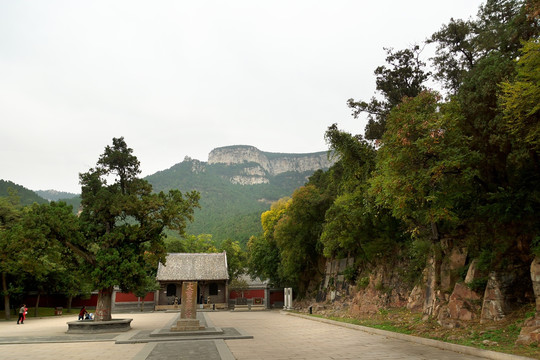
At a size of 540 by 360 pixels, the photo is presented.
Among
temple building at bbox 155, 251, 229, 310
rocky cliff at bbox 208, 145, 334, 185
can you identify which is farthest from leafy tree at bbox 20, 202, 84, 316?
rocky cliff at bbox 208, 145, 334, 185

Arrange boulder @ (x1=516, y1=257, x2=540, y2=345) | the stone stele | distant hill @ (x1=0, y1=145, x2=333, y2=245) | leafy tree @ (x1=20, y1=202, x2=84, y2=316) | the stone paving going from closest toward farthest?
boulder @ (x1=516, y1=257, x2=540, y2=345), the stone paving, leafy tree @ (x1=20, y1=202, x2=84, y2=316), the stone stele, distant hill @ (x1=0, y1=145, x2=333, y2=245)

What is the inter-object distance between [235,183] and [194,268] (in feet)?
311

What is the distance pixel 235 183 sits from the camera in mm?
135500

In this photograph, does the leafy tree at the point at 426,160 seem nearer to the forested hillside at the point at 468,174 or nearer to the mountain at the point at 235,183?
the forested hillside at the point at 468,174

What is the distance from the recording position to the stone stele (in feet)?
51.9

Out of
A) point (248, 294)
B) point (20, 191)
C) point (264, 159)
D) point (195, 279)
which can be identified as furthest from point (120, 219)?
point (264, 159)

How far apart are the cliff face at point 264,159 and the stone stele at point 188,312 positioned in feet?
466

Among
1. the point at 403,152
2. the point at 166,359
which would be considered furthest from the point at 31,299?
the point at 403,152

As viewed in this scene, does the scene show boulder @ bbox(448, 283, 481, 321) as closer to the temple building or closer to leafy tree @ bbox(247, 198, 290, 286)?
leafy tree @ bbox(247, 198, 290, 286)

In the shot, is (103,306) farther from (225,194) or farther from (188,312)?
(225,194)

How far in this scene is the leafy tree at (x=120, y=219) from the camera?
17.0 meters

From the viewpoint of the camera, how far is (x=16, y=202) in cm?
3134

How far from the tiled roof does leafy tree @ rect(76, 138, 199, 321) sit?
72.2 ft

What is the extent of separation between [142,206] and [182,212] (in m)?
1.98
